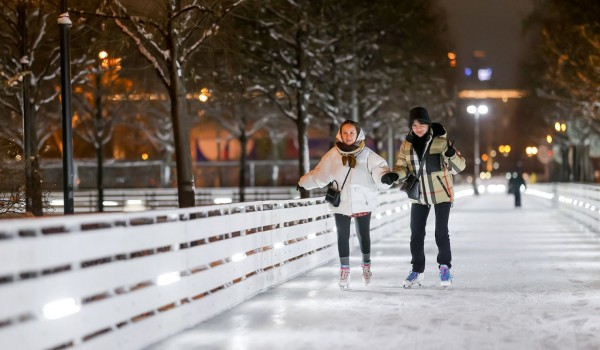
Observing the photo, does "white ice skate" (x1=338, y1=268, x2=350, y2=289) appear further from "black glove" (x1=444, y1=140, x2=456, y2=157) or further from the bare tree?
the bare tree

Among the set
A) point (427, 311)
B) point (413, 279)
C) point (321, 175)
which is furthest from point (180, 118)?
point (427, 311)

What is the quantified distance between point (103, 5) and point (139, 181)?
55824 millimetres

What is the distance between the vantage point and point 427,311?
411 inches

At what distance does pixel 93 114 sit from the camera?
55.5 m

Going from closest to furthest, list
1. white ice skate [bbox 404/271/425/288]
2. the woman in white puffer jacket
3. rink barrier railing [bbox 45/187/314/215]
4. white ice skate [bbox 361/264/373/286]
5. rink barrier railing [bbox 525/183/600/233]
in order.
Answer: the woman in white puffer jacket < white ice skate [bbox 404/271/425/288] < white ice skate [bbox 361/264/373/286] < rink barrier railing [bbox 525/183/600/233] < rink barrier railing [bbox 45/187/314/215]

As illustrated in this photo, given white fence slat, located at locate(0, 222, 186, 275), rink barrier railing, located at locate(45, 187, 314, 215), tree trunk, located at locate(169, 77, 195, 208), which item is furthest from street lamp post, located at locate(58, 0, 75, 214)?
rink barrier railing, located at locate(45, 187, 314, 215)

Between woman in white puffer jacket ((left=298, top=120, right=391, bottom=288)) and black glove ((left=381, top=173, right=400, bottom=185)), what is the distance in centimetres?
21

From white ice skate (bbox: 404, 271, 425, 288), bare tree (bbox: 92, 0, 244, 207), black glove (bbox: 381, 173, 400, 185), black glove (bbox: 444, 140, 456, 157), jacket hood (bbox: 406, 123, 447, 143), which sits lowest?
white ice skate (bbox: 404, 271, 425, 288)

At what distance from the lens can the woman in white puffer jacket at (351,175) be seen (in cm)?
1230

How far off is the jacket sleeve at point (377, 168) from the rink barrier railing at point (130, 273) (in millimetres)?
1374

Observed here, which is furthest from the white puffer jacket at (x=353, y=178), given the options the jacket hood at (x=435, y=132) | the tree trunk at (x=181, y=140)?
the tree trunk at (x=181, y=140)

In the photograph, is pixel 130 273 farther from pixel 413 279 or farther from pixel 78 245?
pixel 413 279

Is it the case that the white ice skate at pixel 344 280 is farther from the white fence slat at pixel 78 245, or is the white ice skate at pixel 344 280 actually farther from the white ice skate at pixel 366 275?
the white fence slat at pixel 78 245

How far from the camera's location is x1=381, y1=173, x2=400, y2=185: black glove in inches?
467
